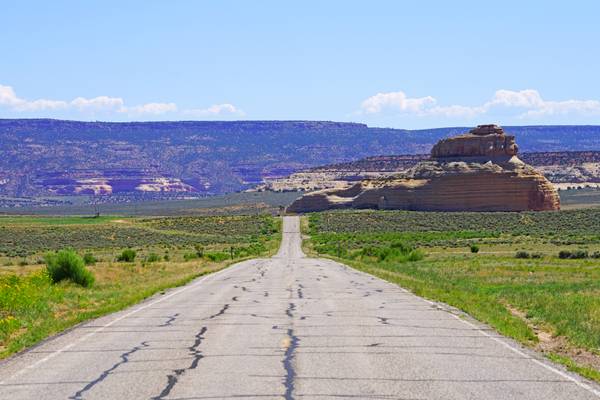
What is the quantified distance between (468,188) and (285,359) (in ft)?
345

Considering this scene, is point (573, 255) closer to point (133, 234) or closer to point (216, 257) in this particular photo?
point (216, 257)

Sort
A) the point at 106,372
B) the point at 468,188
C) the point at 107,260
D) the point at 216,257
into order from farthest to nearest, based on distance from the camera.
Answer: the point at 468,188 → the point at 216,257 → the point at 107,260 → the point at 106,372

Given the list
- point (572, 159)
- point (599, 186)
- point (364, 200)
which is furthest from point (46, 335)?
point (572, 159)

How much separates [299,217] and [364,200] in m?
10.1

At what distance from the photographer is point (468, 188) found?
11519 cm

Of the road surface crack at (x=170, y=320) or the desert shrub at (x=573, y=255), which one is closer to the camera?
the road surface crack at (x=170, y=320)

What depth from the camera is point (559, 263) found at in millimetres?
43531

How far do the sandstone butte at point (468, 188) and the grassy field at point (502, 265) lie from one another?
24.2ft

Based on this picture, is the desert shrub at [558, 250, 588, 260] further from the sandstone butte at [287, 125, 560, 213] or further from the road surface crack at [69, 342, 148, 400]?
the sandstone butte at [287, 125, 560, 213]

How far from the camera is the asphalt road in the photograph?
10180 mm

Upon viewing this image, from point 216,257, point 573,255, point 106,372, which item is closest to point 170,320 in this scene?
point 106,372

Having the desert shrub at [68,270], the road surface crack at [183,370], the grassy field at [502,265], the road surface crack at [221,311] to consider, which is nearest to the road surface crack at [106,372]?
the road surface crack at [183,370]

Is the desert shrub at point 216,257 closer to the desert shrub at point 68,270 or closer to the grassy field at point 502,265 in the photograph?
the grassy field at point 502,265

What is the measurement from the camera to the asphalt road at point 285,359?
10.2m
